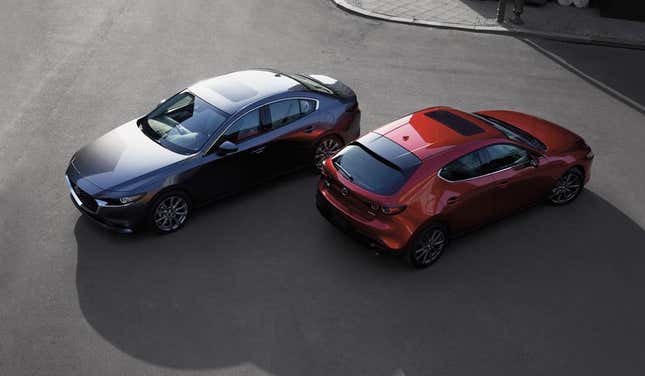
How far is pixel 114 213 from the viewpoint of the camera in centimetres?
921

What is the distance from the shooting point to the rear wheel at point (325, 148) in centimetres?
1115

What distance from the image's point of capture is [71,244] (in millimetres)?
9414

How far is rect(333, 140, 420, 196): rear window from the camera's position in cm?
893

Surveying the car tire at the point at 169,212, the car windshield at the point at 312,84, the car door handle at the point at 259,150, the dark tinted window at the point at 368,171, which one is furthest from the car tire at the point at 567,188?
the car tire at the point at 169,212

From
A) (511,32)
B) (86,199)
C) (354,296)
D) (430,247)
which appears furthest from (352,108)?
(511,32)

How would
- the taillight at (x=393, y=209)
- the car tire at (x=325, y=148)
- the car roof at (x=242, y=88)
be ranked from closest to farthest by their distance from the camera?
the taillight at (x=393, y=209) → the car roof at (x=242, y=88) → the car tire at (x=325, y=148)

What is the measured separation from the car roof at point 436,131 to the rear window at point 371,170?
26cm

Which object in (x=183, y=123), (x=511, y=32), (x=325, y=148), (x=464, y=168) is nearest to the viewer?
(x=464, y=168)

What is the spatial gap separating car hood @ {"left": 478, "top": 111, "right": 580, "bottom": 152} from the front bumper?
5905 mm

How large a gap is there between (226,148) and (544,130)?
506 cm

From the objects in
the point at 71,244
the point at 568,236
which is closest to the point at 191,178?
the point at 71,244

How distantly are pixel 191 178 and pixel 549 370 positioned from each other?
531 centimetres

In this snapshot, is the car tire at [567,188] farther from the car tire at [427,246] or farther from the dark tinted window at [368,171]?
the dark tinted window at [368,171]

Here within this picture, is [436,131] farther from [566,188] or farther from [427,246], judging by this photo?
[566,188]
